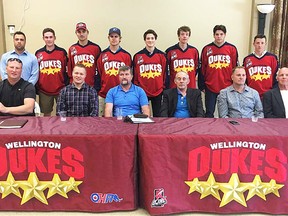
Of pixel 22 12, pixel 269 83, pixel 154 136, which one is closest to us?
pixel 154 136

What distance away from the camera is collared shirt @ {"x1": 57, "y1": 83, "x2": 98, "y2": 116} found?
3.24 meters

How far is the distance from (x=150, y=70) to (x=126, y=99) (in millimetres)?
692

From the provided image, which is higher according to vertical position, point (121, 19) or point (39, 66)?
point (121, 19)

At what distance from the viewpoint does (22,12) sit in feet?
15.6

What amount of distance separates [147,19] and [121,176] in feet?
10.5

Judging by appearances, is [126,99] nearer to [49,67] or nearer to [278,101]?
[49,67]

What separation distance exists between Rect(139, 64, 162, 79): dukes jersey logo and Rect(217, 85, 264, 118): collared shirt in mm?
953

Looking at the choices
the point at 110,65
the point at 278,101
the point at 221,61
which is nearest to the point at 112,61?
the point at 110,65

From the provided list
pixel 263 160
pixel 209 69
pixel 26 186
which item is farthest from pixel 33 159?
pixel 209 69

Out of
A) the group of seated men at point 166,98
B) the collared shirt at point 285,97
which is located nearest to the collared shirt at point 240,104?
the group of seated men at point 166,98

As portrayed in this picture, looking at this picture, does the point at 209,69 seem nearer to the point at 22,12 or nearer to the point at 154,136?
the point at 154,136

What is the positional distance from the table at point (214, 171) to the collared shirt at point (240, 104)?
39.5 inches

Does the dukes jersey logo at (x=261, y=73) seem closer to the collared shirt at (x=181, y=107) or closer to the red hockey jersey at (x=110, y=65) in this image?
the collared shirt at (x=181, y=107)

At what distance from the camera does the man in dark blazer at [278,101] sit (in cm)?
311
